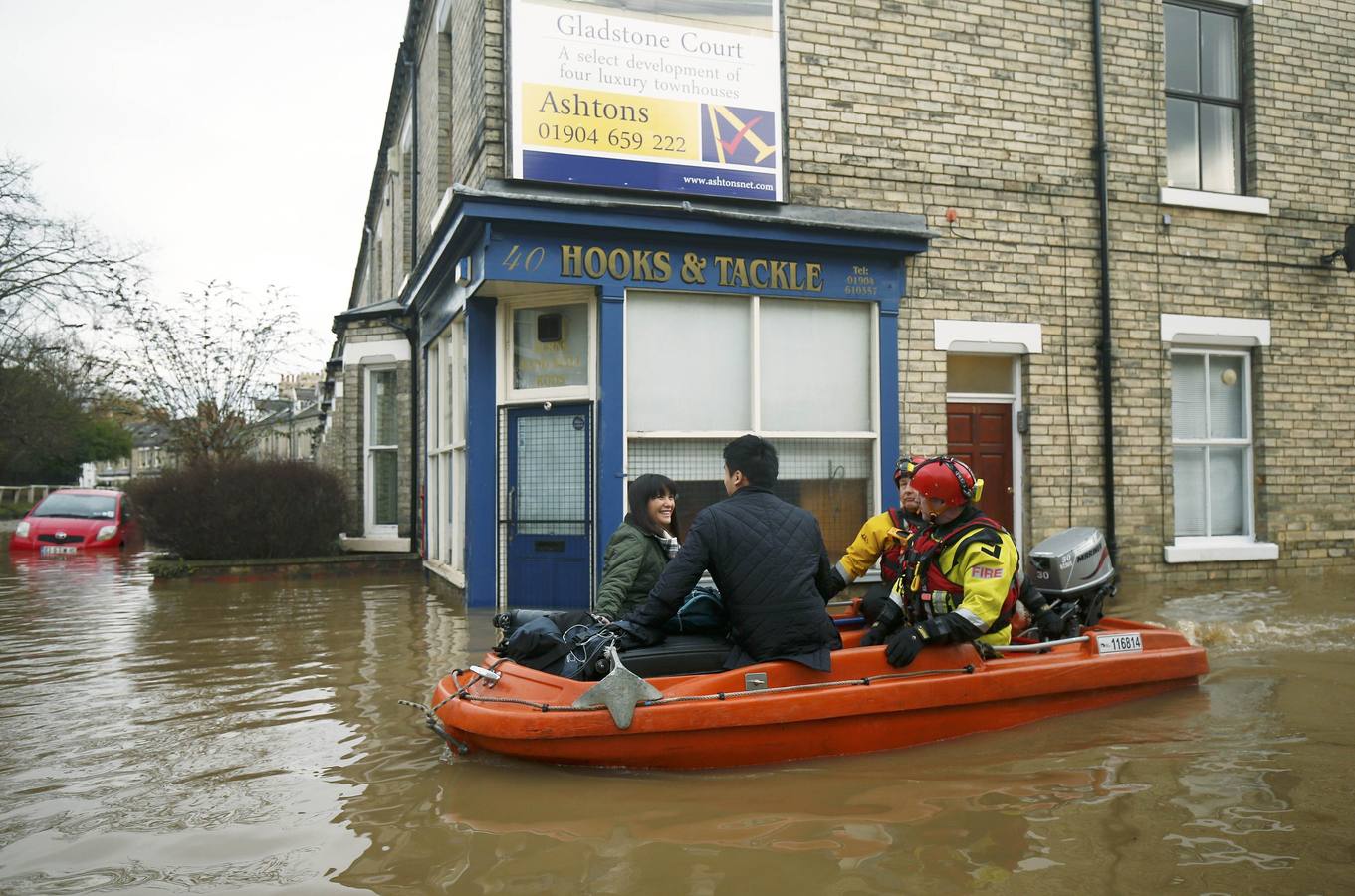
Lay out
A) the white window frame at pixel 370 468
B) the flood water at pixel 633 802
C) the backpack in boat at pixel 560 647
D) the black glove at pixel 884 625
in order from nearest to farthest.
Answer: the flood water at pixel 633 802 → the backpack in boat at pixel 560 647 → the black glove at pixel 884 625 → the white window frame at pixel 370 468

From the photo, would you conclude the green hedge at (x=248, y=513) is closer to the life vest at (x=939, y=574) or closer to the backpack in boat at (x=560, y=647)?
the backpack in boat at (x=560, y=647)

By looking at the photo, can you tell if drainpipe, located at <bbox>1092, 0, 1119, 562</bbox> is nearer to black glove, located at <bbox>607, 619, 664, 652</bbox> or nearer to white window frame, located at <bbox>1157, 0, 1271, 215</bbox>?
white window frame, located at <bbox>1157, 0, 1271, 215</bbox>

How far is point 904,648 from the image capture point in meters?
5.26

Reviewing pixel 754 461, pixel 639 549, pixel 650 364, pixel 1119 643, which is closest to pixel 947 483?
pixel 754 461

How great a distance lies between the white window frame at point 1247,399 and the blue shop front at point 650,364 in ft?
11.3

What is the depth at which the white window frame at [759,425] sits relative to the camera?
9.79m

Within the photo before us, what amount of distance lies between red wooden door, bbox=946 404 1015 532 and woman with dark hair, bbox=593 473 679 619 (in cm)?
560

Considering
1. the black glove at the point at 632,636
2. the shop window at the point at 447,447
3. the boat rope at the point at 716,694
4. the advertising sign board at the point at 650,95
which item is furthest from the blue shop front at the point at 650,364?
the boat rope at the point at 716,694

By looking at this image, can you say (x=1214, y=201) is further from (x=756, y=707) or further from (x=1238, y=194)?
(x=756, y=707)

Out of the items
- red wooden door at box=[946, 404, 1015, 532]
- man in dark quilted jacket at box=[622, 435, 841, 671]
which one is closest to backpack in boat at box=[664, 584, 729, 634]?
man in dark quilted jacket at box=[622, 435, 841, 671]

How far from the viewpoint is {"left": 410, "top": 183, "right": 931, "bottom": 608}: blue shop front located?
956 cm

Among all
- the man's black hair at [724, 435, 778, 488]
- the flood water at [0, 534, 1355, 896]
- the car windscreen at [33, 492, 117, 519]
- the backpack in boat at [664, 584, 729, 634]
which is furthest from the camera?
the car windscreen at [33, 492, 117, 519]

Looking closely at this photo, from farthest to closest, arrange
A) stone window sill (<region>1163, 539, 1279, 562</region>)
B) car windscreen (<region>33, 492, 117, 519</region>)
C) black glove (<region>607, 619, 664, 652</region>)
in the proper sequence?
car windscreen (<region>33, 492, 117, 519</region>)
stone window sill (<region>1163, 539, 1279, 562</region>)
black glove (<region>607, 619, 664, 652</region>)

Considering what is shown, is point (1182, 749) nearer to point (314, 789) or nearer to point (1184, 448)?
point (314, 789)
